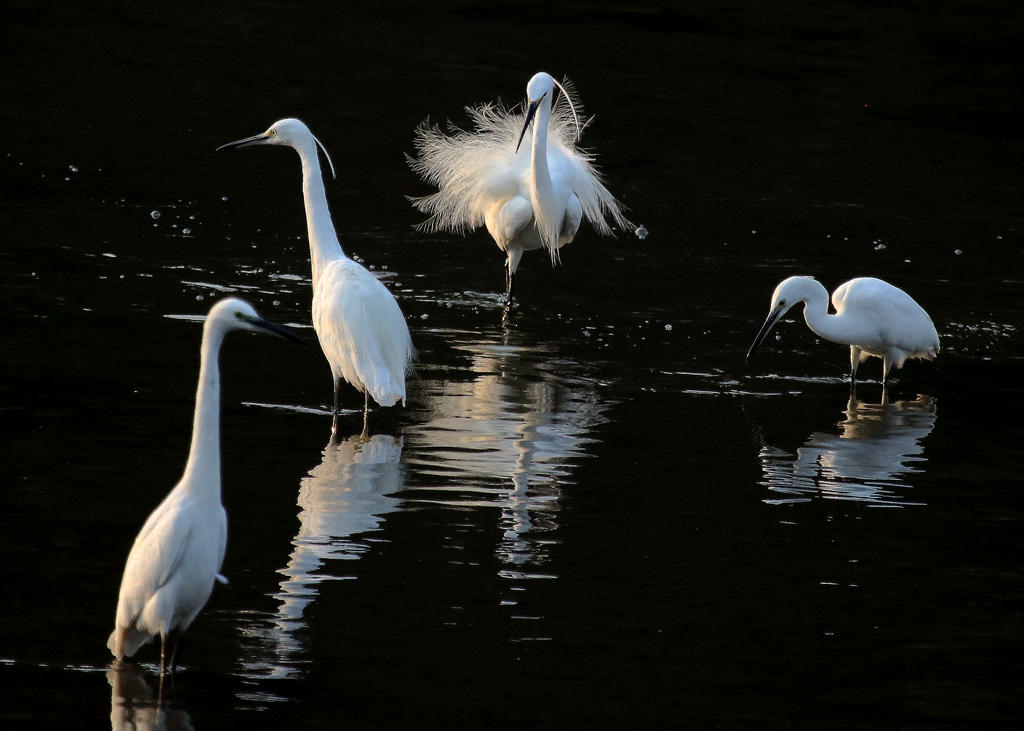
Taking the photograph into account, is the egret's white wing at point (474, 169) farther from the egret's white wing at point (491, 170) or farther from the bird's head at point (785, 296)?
the bird's head at point (785, 296)

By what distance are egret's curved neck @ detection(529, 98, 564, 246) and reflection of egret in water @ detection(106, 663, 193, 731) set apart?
22.5 feet

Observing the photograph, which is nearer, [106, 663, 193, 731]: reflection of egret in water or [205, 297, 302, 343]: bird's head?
[106, 663, 193, 731]: reflection of egret in water

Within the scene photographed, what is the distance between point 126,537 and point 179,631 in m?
1.49

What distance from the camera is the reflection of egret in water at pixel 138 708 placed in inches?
191

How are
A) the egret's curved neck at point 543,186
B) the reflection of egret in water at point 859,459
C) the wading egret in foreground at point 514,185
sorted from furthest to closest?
the wading egret in foreground at point 514,185 → the egret's curved neck at point 543,186 → the reflection of egret in water at point 859,459

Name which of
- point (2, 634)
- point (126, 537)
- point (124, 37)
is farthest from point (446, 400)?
point (124, 37)

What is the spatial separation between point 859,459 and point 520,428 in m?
1.81

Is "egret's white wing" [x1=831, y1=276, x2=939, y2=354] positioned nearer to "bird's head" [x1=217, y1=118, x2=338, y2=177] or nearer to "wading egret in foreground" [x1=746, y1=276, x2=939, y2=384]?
"wading egret in foreground" [x1=746, y1=276, x2=939, y2=384]

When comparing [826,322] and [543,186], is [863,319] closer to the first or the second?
[826,322]

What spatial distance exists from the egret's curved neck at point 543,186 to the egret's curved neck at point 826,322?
2.73 metres

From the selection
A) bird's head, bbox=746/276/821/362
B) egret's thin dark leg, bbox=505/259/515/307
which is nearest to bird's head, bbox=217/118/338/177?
egret's thin dark leg, bbox=505/259/515/307

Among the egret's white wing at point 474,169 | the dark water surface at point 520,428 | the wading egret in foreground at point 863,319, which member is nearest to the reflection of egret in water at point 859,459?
the dark water surface at point 520,428

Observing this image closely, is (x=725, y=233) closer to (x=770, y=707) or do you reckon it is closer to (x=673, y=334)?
(x=673, y=334)

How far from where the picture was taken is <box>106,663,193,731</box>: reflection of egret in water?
15.9ft
